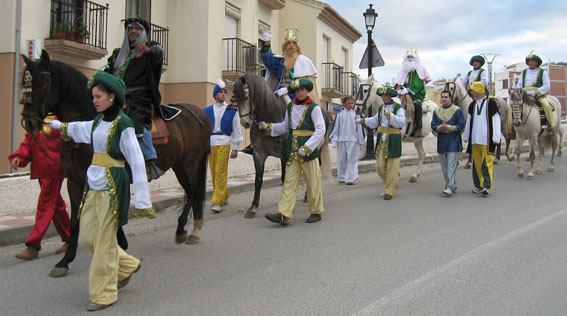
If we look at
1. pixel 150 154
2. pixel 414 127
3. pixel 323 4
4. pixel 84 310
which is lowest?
pixel 84 310

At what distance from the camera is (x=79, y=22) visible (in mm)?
11836

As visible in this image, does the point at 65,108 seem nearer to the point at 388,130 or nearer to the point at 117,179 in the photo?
the point at 117,179

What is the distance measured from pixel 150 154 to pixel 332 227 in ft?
9.22

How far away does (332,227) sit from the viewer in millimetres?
6973

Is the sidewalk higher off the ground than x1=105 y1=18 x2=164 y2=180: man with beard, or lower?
lower

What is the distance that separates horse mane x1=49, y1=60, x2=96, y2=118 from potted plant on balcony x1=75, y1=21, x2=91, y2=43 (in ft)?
23.9

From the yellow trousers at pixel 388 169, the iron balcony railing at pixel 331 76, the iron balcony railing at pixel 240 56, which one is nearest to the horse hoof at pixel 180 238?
the yellow trousers at pixel 388 169

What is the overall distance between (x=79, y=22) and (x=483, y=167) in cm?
934

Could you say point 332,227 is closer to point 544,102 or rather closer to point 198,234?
point 198,234

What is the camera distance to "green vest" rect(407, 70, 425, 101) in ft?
39.0

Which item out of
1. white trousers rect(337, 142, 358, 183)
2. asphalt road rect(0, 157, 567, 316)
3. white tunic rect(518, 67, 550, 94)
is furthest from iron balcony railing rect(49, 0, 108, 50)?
white tunic rect(518, 67, 550, 94)

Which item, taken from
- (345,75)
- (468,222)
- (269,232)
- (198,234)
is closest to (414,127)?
(468,222)

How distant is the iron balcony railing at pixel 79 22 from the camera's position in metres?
11.6

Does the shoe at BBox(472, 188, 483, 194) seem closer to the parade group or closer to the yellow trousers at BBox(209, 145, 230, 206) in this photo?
the parade group
